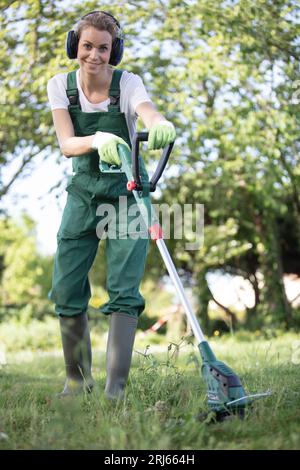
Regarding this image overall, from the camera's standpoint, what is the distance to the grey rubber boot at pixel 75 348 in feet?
10.7

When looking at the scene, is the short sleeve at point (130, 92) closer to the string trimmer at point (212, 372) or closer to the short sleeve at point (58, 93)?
the short sleeve at point (58, 93)

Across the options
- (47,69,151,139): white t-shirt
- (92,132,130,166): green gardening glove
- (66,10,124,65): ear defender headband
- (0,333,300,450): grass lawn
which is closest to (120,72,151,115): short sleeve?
(47,69,151,139): white t-shirt

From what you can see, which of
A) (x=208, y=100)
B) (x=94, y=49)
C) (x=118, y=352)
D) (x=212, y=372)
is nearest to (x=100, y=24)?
(x=94, y=49)

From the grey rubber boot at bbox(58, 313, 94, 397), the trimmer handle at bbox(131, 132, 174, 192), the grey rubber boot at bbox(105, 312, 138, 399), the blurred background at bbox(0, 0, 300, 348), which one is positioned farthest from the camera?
the blurred background at bbox(0, 0, 300, 348)

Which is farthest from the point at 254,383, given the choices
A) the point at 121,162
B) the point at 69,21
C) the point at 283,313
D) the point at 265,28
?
the point at 283,313

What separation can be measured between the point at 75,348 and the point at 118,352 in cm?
41

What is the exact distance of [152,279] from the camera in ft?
51.0

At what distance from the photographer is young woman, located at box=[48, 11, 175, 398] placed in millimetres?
3043

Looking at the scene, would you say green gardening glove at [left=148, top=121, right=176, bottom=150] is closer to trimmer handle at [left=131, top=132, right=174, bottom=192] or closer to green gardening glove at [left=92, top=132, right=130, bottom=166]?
trimmer handle at [left=131, top=132, right=174, bottom=192]

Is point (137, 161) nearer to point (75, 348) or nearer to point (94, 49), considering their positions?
point (94, 49)

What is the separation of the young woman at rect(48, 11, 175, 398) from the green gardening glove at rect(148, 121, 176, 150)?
20cm

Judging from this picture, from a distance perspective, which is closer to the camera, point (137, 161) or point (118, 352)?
point (137, 161)

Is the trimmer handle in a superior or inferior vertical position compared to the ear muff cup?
inferior

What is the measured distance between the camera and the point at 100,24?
3.10 meters
